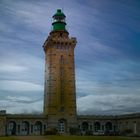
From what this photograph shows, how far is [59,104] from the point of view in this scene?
70000 millimetres

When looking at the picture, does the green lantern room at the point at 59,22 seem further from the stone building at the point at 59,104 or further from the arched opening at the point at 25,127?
the arched opening at the point at 25,127

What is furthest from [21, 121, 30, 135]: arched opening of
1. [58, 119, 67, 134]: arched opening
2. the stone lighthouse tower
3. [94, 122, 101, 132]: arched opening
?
[94, 122, 101, 132]: arched opening

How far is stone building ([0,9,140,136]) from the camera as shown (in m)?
69.0

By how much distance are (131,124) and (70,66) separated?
16.6m

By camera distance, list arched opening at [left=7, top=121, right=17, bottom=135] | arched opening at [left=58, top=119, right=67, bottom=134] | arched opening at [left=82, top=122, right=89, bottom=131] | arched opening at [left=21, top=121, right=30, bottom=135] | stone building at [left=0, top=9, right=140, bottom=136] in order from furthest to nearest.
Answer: arched opening at [left=82, top=122, right=89, bottom=131] → arched opening at [left=58, top=119, right=67, bottom=134] → arched opening at [left=21, top=121, right=30, bottom=135] → stone building at [left=0, top=9, right=140, bottom=136] → arched opening at [left=7, top=121, right=17, bottom=135]

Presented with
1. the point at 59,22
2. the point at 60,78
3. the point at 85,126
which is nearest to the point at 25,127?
the point at 60,78

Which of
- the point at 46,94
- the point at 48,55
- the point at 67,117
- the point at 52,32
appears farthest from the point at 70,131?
the point at 52,32

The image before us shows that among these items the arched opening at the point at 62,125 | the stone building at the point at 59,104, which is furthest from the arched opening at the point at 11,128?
the arched opening at the point at 62,125

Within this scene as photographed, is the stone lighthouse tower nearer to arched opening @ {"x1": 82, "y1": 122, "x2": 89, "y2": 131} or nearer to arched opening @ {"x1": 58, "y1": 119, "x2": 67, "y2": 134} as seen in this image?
arched opening @ {"x1": 58, "y1": 119, "x2": 67, "y2": 134}

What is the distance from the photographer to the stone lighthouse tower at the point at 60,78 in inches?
2744

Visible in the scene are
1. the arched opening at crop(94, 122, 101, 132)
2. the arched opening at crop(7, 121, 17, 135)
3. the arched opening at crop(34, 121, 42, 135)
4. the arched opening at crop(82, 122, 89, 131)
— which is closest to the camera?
the arched opening at crop(7, 121, 17, 135)

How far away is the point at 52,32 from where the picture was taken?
241 feet

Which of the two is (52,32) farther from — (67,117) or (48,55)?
(67,117)

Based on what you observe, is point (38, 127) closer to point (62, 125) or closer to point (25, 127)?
point (25, 127)
